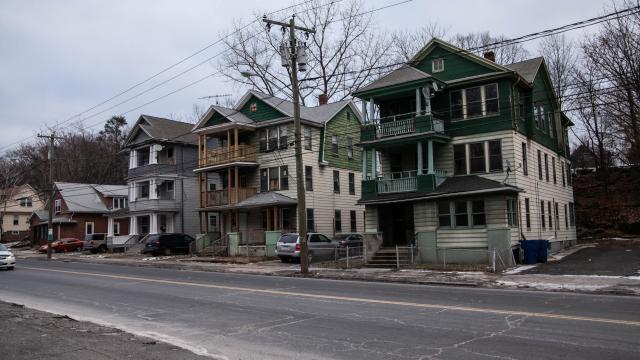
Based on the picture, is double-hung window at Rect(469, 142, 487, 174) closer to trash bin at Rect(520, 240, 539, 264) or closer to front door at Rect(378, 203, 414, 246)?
trash bin at Rect(520, 240, 539, 264)

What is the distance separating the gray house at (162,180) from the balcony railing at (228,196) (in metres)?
8.12

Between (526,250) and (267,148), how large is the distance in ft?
63.8

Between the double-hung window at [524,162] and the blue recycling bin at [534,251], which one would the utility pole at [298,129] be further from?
the double-hung window at [524,162]

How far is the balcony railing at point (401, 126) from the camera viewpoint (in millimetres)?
26497

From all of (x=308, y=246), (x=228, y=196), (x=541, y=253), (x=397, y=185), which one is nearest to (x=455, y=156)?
(x=397, y=185)

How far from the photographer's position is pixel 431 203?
26.4 meters

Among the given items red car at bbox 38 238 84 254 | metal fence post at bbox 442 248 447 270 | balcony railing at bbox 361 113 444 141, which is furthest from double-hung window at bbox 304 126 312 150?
red car at bbox 38 238 84 254

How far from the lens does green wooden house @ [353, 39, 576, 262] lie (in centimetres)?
2530

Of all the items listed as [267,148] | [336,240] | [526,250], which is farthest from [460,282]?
[267,148]

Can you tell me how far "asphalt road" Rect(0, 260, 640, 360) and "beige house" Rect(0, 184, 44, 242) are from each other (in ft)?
224

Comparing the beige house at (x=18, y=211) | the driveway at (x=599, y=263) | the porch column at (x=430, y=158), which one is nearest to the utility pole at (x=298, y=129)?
the porch column at (x=430, y=158)

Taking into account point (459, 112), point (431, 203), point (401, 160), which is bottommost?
point (431, 203)

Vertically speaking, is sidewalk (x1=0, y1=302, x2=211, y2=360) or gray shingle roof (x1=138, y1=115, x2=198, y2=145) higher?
gray shingle roof (x1=138, y1=115, x2=198, y2=145)

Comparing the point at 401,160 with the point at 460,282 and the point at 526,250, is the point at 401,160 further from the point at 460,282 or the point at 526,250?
the point at 460,282
